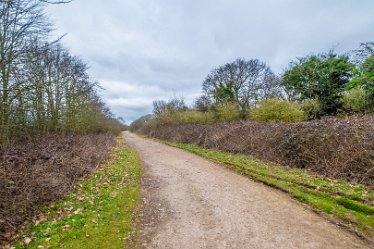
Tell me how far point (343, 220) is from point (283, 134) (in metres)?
6.48

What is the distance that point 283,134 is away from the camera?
10602mm

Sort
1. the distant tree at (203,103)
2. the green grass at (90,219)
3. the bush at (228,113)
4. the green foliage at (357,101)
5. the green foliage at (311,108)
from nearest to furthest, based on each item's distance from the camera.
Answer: the green grass at (90,219) → the green foliage at (357,101) → the green foliage at (311,108) → the bush at (228,113) → the distant tree at (203,103)

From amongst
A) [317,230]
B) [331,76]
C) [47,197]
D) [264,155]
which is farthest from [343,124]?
[331,76]

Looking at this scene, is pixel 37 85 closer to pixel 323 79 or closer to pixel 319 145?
pixel 319 145

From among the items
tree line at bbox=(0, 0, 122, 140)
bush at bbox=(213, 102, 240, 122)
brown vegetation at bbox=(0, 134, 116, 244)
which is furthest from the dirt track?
bush at bbox=(213, 102, 240, 122)

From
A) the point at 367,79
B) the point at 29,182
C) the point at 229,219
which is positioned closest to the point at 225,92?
the point at 367,79

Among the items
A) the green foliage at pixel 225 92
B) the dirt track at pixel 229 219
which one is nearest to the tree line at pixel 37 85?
the dirt track at pixel 229 219

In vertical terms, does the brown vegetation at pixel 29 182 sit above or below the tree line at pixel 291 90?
below

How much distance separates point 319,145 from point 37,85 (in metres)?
10.6

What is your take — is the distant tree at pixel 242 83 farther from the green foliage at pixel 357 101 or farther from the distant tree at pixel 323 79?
the green foliage at pixel 357 101

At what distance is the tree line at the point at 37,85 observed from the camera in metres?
7.07

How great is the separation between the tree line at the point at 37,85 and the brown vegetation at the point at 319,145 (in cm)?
968

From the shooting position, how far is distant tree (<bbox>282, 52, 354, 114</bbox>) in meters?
A: 20.7

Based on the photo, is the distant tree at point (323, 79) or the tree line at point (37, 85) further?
the distant tree at point (323, 79)
